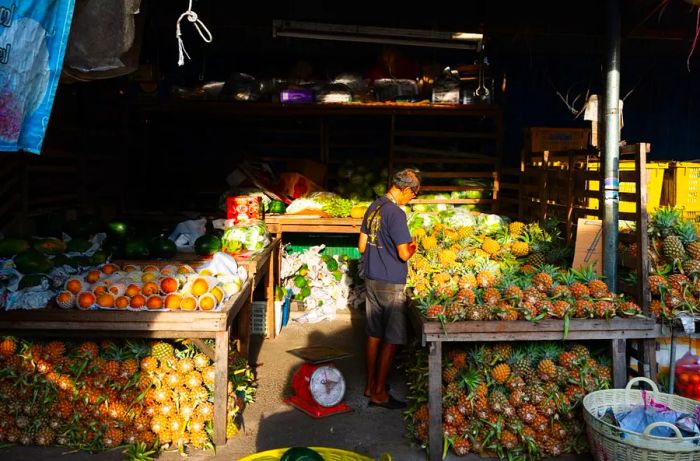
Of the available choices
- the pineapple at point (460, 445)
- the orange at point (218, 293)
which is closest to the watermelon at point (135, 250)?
the orange at point (218, 293)

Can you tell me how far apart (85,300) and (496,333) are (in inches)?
121

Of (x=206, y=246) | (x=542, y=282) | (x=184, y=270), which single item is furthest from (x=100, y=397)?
(x=542, y=282)

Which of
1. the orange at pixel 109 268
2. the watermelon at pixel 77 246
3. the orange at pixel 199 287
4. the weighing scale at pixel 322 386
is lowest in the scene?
the weighing scale at pixel 322 386

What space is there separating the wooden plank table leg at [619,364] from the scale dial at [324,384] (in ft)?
7.25

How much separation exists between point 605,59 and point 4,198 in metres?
6.40

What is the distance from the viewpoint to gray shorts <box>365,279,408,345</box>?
5406 millimetres

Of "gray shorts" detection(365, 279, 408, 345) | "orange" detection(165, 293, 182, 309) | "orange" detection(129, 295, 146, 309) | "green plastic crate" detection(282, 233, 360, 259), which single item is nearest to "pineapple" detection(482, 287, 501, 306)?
"gray shorts" detection(365, 279, 408, 345)

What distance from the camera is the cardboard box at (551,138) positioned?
28.5 feet

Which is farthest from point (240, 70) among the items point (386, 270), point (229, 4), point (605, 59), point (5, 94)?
point (5, 94)

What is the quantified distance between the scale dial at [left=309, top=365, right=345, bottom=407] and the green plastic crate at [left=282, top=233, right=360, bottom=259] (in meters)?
4.79

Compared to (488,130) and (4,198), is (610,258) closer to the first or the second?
(488,130)

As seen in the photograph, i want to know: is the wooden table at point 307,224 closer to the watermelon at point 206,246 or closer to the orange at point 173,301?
the watermelon at point 206,246

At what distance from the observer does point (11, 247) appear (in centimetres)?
516

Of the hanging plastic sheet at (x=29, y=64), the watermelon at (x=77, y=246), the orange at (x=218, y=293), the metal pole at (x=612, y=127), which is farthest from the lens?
the watermelon at (x=77, y=246)
